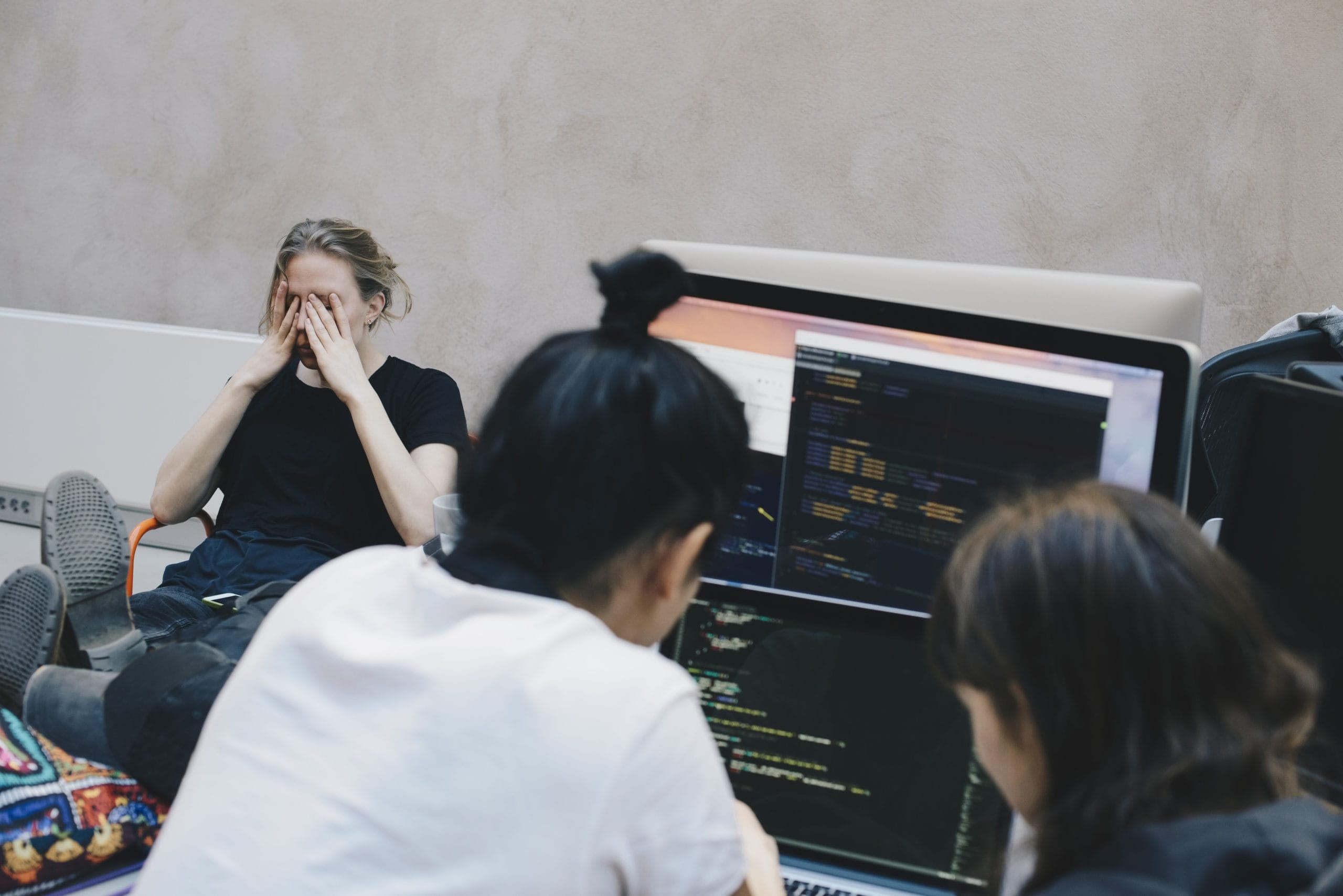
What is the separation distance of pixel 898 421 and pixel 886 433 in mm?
15

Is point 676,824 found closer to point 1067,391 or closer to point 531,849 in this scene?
point 531,849

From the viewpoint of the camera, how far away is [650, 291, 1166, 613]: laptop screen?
0.87 m

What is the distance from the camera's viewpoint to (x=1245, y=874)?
558 millimetres

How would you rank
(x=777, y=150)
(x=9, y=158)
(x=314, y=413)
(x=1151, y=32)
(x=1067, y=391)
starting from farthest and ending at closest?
(x=9, y=158) → (x=777, y=150) → (x=1151, y=32) → (x=314, y=413) → (x=1067, y=391)

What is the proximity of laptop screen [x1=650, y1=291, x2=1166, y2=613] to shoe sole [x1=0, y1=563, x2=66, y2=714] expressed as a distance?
3.10ft

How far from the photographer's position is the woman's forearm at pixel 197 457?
1.96 metres

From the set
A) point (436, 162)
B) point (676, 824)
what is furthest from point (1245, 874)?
point (436, 162)

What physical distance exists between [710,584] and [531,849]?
14.0 inches

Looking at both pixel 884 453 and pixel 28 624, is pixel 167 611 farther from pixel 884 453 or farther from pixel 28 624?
pixel 884 453

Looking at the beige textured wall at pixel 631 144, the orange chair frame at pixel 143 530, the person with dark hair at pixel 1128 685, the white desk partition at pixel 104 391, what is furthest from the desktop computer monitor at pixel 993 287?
the white desk partition at pixel 104 391

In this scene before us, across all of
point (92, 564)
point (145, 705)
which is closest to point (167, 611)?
point (92, 564)

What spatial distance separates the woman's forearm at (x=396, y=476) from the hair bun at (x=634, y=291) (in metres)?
1.18

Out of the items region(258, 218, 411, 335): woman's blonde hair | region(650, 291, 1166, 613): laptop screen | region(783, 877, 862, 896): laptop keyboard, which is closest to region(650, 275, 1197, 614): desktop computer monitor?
region(650, 291, 1166, 613): laptop screen

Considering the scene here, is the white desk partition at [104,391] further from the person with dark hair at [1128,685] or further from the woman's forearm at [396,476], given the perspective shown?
the person with dark hair at [1128,685]
